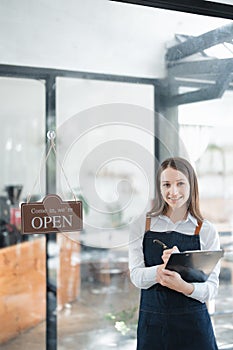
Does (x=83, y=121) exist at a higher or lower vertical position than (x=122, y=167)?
higher

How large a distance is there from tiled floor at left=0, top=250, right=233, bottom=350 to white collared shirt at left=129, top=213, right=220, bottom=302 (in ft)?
0.17

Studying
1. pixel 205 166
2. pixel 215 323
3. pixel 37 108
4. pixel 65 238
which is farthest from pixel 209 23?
pixel 215 323

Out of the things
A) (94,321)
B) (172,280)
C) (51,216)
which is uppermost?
(51,216)

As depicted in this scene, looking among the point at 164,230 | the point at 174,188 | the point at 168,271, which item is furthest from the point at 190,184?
the point at 168,271

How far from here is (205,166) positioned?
2197 millimetres

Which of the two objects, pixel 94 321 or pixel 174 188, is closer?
pixel 94 321

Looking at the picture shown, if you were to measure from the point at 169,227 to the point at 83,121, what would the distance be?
0.52 meters

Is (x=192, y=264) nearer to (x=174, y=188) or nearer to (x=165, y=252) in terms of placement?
(x=165, y=252)

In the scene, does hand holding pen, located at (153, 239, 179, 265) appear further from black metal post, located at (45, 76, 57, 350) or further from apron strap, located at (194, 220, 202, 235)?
black metal post, located at (45, 76, 57, 350)

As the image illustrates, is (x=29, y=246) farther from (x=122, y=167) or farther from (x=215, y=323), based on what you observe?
(x=215, y=323)

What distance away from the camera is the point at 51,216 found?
1.92m

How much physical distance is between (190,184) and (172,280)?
1.24ft

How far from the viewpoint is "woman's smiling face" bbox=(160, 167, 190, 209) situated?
2111 mm

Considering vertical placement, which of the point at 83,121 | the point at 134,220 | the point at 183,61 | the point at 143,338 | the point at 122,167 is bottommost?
the point at 143,338
